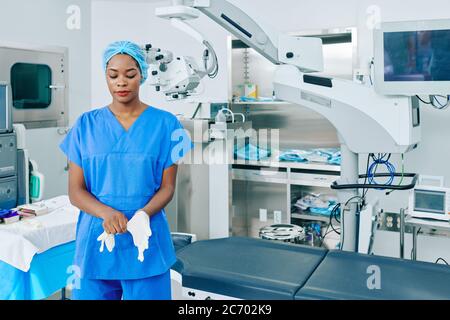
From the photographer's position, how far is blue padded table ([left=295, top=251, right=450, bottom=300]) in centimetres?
168

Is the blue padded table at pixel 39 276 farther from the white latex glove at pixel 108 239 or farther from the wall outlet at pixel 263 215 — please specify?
the wall outlet at pixel 263 215

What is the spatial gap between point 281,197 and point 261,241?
A: 81.7 inches

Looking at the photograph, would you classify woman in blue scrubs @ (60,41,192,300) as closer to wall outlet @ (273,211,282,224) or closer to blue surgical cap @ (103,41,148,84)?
blue surgical cap @ (103,41,148,84)

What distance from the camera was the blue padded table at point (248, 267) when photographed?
69.7 inches

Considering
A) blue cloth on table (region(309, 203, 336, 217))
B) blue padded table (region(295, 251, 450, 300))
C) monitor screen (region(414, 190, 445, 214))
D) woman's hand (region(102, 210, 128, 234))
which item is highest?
woman's hand (region(102, 210, 128, 234))

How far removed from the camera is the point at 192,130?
3.75 metres

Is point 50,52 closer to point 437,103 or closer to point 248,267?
point 248,267

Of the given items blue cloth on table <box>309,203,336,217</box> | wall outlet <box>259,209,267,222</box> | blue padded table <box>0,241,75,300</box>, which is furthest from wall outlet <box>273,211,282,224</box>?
blue padded table <box>0,241,75,300</box>

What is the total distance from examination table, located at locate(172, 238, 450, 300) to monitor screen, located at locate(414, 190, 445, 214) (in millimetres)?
875

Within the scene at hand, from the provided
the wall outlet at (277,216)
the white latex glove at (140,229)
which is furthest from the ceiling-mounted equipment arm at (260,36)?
the wall outlet at (277,216)

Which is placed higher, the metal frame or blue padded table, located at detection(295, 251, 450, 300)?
the metal frame

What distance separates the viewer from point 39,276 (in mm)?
2195

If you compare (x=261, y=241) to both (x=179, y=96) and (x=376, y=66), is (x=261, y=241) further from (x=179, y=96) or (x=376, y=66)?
(x=376, y=66)

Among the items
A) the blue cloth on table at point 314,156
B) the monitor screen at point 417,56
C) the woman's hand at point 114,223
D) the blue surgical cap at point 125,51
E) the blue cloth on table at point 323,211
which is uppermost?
the monitor screen at point 417,56
